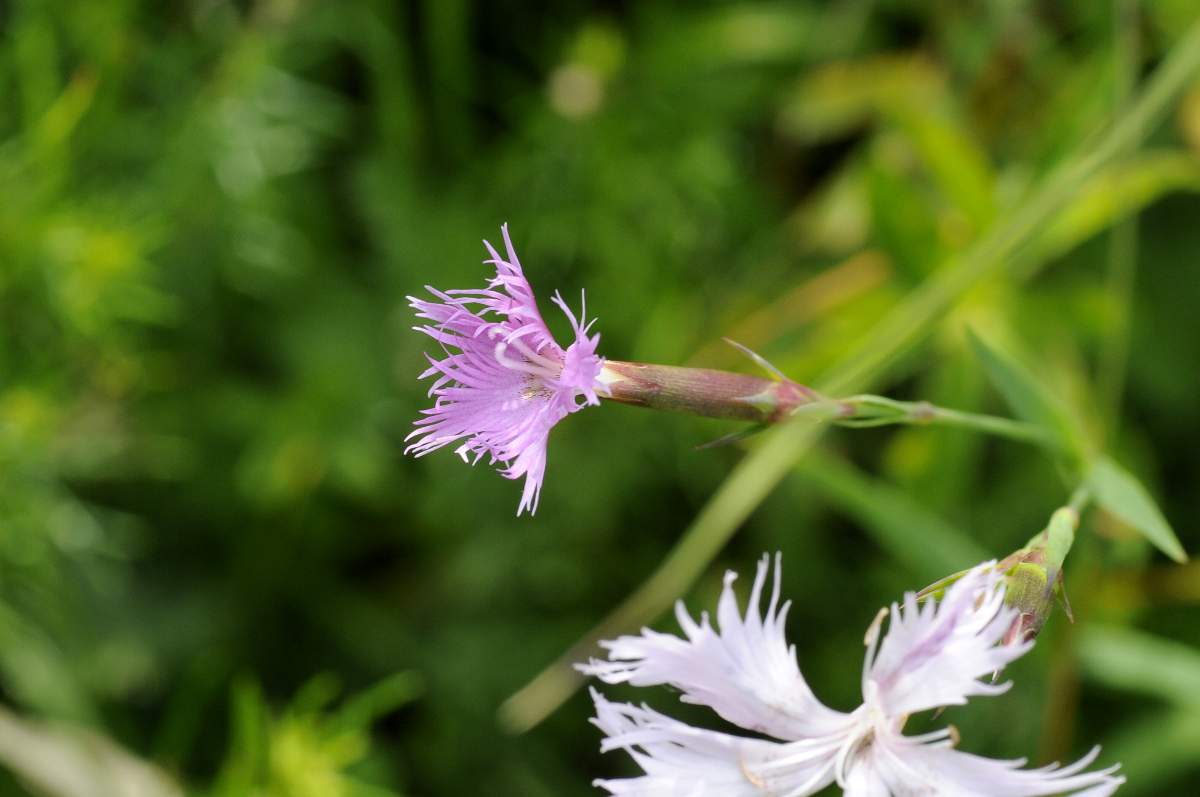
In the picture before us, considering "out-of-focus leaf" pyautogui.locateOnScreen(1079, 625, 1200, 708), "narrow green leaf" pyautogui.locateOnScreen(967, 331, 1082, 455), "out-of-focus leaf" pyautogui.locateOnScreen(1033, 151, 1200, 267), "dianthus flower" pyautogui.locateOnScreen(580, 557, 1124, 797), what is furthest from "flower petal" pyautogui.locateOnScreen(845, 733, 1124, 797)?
"out-of-focus leaf" pyautogui.locateOnScreen(1033, 151, 1200, 267)

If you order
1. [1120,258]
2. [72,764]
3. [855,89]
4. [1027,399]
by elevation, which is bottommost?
[1027,399]

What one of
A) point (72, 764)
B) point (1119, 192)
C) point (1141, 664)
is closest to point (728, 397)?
point (1141, 664)

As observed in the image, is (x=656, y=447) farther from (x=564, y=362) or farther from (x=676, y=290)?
(x=564, y=362)

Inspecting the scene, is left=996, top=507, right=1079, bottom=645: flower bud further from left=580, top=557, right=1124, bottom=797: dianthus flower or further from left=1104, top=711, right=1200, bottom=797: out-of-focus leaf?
left=1104, top=711, right=1200, bottom=797: out-of-focus leaf

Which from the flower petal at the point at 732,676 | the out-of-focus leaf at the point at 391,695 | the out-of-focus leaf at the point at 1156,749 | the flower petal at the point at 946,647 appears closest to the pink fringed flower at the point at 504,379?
the flower petal at the point at 732,676

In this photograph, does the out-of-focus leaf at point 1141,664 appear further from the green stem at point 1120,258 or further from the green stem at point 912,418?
the green stem at point 912,418

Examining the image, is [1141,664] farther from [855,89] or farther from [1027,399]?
[855,89]

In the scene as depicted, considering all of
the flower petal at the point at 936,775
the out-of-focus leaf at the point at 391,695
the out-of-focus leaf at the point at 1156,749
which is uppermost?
the out-of-focus leaf at the point at 391,695
